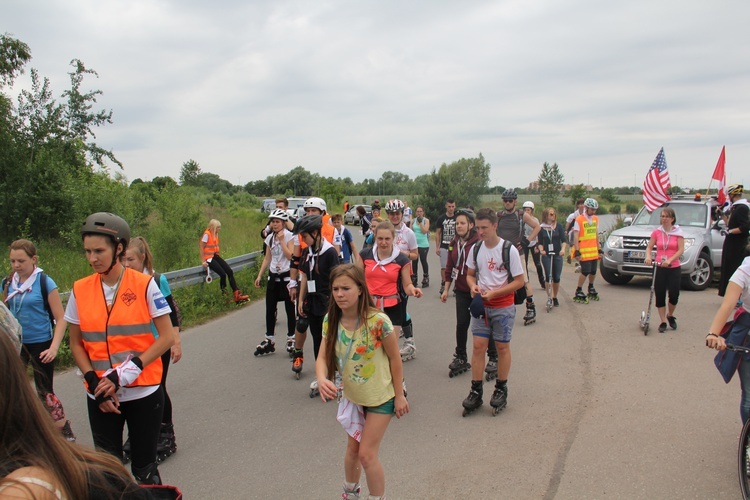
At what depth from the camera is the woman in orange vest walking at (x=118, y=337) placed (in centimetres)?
311

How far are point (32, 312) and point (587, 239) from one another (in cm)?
998

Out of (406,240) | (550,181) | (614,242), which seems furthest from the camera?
(550,181)

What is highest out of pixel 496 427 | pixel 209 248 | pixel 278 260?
pixel 278 260

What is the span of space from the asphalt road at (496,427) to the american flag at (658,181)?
15.4ft

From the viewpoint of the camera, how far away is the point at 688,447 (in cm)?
461

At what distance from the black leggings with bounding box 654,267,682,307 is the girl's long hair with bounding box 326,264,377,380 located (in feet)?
21.5

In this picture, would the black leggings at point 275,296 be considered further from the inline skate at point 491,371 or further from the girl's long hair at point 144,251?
the girl's long hair at point 144,251

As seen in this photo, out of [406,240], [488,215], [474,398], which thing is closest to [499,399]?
[474,398]

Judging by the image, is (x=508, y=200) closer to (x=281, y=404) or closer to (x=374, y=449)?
(x=281, y=404)

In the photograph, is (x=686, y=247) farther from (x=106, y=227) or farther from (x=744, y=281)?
(x=106, y=227)

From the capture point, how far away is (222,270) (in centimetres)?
1119

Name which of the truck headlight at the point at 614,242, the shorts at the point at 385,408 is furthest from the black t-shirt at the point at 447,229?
the shorts at the point at 385,408

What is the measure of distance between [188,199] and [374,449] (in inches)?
559

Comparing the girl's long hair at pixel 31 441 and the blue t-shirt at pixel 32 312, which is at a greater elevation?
the girl's long hair at pixel 31 441
